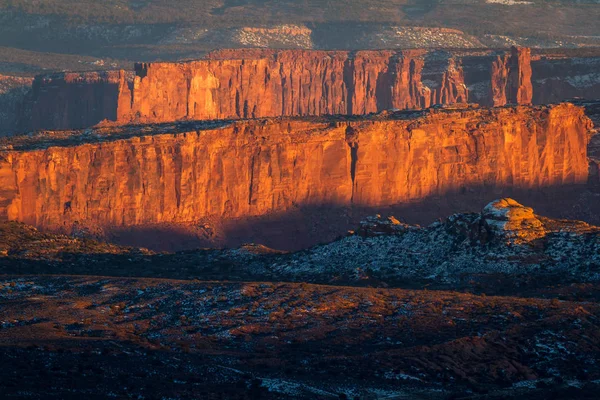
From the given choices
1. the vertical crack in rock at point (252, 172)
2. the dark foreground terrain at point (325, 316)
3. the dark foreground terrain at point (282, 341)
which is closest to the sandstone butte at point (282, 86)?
the vertical crack in rock at point (252, 172)

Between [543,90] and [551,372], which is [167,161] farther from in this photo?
[543,90]

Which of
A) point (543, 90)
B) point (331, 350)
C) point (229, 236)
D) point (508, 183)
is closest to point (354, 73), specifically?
point (543, 90)

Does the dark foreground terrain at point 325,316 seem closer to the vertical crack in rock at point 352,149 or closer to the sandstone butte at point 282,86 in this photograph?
the vertical crack in rock at point 352,149

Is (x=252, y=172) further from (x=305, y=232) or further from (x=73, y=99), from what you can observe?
(x=73, y=99)

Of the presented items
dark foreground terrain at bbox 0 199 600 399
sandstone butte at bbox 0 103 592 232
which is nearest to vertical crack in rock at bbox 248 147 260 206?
sandstone butte at bbox 0 103 592 232

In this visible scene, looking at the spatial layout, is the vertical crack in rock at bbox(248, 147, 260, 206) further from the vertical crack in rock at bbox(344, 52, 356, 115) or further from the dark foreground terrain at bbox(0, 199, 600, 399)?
the vertical crack in rock at bbox(344, 52, 356, 115)

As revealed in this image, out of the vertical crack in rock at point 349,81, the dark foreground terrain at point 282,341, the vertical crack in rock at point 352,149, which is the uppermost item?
the dark foreground terrain at point 282,341
